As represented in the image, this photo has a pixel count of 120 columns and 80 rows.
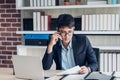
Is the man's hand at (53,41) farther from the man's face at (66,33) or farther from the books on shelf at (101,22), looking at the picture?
the books on shelf at (101,22)

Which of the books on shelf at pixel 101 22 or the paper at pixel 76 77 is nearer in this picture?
the paper at pixel 76 77

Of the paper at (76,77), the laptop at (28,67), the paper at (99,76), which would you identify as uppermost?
the laptop at (28,67)

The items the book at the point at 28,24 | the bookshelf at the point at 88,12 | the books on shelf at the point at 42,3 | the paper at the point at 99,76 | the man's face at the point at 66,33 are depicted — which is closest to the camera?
the paper at the point at 99,76

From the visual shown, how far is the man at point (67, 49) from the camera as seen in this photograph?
255 centimetres

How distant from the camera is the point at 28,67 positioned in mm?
2111

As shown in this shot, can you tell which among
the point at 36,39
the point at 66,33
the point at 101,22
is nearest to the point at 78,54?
the point at 66,33

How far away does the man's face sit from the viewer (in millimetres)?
2543

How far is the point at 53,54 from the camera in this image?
2.69 m

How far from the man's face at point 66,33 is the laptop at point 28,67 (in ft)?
1.89

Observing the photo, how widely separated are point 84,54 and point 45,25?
1445mm

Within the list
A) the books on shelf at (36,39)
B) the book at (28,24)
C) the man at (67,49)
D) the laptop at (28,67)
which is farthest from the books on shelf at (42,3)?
the laptop at (28,67)

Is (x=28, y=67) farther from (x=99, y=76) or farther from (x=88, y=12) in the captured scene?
(x=88, y=12)

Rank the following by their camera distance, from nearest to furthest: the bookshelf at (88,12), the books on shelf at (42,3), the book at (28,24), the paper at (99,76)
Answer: the paper at (99,76) < the bookshelf at (88,12) < the books on shelf at (42,3) < the book at (28,24)

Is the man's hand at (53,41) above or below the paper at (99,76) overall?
above
